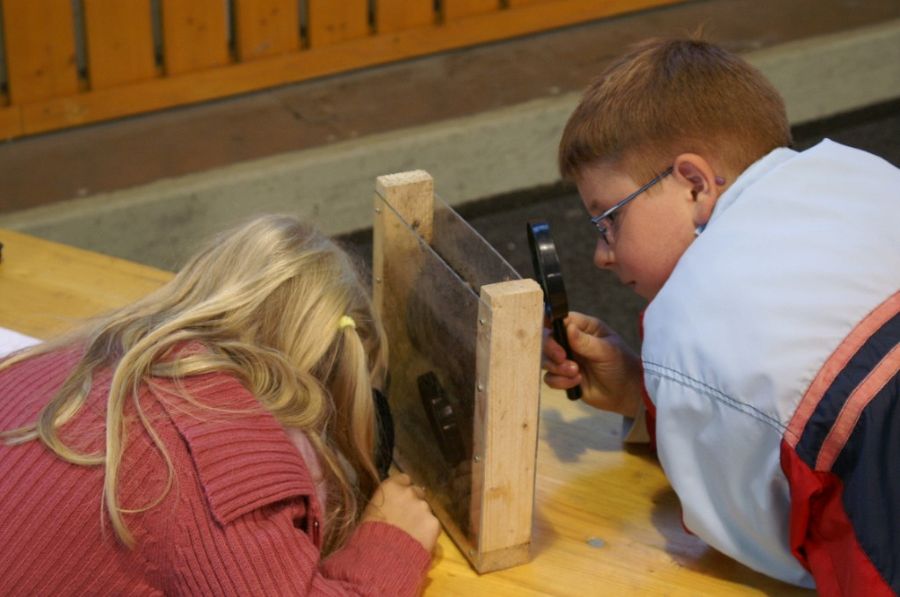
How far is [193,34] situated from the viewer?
295 centimetres

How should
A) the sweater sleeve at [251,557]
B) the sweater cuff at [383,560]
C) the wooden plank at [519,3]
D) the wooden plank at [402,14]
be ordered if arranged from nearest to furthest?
1. the sweater sleeve at [251,557]
2. the sweater cuff at [383,560]
3. the wooden plank at [402,14]
4. the wooden plank at [519,3]

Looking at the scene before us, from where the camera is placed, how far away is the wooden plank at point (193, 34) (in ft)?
9.52

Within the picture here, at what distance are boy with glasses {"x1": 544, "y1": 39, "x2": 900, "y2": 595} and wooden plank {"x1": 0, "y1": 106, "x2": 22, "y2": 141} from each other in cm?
174

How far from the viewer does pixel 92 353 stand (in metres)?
1.25

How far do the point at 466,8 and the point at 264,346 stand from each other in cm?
225

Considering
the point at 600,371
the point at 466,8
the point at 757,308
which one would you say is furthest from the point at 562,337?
→ the point at 466,8

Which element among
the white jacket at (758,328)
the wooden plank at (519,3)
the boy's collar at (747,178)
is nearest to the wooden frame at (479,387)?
the white jacket at (758,328)

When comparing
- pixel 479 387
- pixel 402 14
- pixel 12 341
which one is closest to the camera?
pixel 479 387

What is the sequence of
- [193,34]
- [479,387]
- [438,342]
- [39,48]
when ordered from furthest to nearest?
1. [193,34]
2. [39,48]
3. [438,342]
4. [479,387]

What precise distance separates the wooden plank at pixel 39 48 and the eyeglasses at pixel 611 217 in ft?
5.67

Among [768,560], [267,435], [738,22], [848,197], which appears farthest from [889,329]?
[738,22]

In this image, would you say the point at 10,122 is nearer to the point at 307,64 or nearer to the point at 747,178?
the point at 307,64

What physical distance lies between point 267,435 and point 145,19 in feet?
6.29

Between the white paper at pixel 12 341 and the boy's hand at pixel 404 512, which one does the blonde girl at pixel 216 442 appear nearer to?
the boy's hand at pixel 404 512
